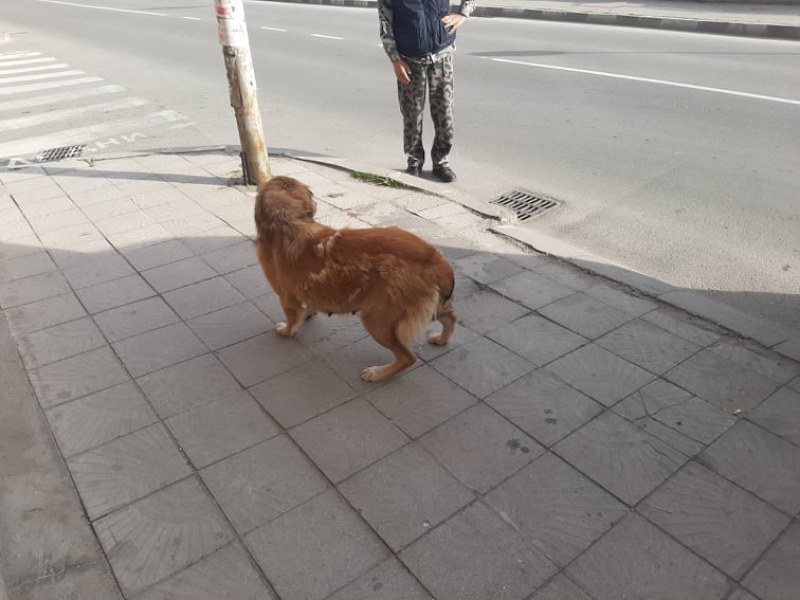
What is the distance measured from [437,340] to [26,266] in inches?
132

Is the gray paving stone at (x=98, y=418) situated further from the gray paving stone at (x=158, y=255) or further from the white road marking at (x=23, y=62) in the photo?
the white road marking at (x=23, y=62)

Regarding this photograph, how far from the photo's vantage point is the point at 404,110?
6379 millimetres

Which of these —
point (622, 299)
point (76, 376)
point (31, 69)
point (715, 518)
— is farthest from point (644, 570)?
point (31, 69)

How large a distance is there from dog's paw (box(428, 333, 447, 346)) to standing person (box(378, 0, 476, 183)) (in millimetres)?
3293

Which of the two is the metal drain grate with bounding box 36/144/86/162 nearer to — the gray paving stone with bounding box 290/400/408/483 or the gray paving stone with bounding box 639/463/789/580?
the gray paving stone with bounding box 290/400/408/483

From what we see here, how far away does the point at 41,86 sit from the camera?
39.2 feet

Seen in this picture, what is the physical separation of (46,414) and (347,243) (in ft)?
6.06

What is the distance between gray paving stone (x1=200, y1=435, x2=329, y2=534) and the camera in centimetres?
267

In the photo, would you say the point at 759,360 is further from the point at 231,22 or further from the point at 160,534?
the point at 231,22

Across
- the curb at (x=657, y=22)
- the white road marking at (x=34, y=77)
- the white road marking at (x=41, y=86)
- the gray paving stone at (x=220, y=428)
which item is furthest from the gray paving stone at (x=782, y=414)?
the white road marking at (x=34, y=77)

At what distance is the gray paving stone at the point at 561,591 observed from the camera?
2307 millimetres

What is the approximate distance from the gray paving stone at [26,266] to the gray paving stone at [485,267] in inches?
126

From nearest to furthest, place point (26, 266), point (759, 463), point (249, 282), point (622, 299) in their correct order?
point (759, 463)
point (622, 299)
point (249, 282)
point (26, 266)

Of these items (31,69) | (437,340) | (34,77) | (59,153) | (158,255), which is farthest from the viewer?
(31,69)
